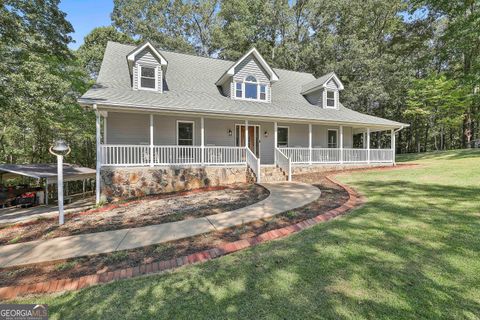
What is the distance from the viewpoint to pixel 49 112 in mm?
14367

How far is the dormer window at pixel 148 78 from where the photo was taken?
11.8 metres

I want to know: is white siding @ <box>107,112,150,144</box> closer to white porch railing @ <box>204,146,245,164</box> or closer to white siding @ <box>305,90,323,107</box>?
white porch railing @ <box>204,146,245,164</box>

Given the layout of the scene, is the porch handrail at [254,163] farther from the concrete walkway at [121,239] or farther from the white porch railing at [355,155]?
the white porch railing at [355,155]

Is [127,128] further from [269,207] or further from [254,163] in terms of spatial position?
[269,207]

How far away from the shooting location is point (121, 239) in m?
4.57

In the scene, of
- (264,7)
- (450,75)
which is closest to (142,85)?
(264,7)

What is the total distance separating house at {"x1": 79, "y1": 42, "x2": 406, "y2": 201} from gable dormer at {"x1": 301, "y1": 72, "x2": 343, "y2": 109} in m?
0.07

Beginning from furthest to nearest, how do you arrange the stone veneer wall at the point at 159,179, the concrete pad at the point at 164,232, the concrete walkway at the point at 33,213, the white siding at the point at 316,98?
the white siding at the point at 316,98
the stone veneer wall at the point at 159,179
the concrete walkway at the point at 33,213
the concrete pad at the point at 164,232

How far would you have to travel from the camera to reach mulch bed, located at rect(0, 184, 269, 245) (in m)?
5.38

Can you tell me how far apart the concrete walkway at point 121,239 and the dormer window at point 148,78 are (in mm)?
8712

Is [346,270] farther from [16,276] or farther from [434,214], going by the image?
[16,276]

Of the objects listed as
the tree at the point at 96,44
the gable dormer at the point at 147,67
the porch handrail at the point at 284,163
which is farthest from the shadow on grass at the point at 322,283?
the tree at the point at 96,44

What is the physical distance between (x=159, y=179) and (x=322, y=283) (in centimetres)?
847

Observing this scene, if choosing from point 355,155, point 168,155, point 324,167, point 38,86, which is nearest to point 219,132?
point 168,155
